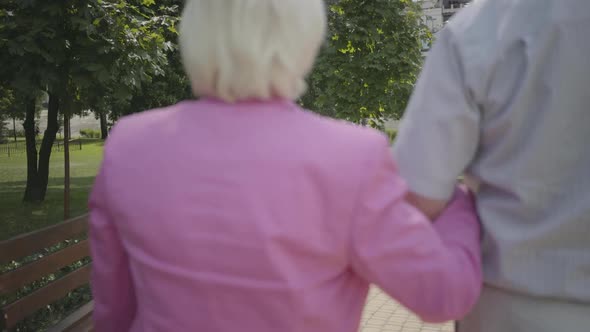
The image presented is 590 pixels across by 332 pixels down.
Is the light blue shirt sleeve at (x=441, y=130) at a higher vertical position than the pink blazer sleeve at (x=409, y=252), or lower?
higher

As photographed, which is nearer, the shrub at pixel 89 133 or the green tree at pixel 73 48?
the green tree at pixel 73 48

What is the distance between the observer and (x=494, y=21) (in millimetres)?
1417

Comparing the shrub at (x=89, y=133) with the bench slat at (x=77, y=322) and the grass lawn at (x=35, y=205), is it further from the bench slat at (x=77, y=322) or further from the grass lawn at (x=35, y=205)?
the bench slat at (x=77, y=322)

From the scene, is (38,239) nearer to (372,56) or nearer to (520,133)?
(520,133)

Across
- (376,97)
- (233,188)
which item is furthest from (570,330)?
(376,97)

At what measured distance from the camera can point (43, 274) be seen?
13.8 feet

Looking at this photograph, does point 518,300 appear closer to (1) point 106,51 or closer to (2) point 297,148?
(2) point 297,148

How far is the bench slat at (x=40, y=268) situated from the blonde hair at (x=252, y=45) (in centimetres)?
286

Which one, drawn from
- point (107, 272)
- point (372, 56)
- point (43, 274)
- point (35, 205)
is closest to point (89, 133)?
point (35, 205)

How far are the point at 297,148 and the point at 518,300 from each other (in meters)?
0.60

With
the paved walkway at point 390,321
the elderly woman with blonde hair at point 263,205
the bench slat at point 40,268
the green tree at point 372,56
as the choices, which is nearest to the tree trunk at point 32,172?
the green tree at point 372,56

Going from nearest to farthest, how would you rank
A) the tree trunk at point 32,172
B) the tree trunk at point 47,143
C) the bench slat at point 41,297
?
the bench slat at point 41,297 → the tree trunk at point 47,143 → the tree trunk at point 32,172

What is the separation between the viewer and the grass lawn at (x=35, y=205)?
560 inches

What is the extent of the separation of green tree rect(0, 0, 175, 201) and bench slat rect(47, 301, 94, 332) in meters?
3.50
